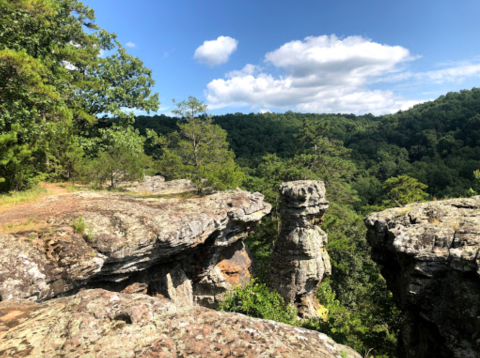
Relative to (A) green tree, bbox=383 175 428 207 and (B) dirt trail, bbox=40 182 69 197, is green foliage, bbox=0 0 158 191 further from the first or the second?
(A) green tree, bbox=383 175 428 207

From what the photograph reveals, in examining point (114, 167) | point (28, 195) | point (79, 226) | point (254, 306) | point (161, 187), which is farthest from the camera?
point (161, 187)

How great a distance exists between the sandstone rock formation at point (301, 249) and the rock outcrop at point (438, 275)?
21.7ft

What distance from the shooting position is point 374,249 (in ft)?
32.6

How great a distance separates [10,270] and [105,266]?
288cm

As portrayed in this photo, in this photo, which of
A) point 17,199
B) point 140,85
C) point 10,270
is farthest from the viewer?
point 140,85

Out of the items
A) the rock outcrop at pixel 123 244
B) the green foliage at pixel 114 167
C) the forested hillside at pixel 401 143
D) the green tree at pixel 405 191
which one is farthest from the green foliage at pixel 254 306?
the forested hillside at pixel 401 143

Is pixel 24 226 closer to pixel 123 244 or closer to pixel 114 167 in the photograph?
pixel 123 244

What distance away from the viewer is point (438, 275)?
669 cm

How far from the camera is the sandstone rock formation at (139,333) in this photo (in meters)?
3.29

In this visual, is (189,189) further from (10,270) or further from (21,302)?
(21,302)

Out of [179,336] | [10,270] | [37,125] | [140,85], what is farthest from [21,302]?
[140,85]

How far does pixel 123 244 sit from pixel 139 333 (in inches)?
227

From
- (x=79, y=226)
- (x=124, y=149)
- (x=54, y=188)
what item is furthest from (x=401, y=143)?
(x=79, y=226)

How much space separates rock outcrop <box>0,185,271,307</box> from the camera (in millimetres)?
6695
